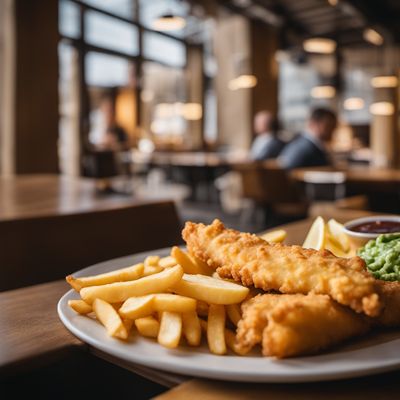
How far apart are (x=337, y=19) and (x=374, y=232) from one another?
1423 cm

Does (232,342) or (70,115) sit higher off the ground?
(70,115)

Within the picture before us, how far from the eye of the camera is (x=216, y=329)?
76 centimetres

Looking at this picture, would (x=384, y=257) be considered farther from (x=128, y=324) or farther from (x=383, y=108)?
(x=383, y=108)

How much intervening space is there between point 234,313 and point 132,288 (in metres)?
0.19

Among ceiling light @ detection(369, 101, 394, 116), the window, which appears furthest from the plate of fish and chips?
ceiling light @ detection(369, 101, 394, 116)

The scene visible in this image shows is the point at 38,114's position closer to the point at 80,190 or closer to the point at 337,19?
the point at 80,190

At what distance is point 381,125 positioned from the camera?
53.1ft

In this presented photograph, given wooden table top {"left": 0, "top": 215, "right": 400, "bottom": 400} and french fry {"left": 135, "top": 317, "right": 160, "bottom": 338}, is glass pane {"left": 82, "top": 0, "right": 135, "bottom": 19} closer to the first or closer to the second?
wooden table top {"left": 0, "top": 215, "right": 400, "bottom": 400}

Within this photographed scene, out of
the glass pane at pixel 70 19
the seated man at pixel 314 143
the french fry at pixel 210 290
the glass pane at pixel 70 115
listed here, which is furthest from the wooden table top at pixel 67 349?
the glass pane at pixel 70 19

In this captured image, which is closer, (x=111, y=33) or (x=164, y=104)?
(x=111, y=33)

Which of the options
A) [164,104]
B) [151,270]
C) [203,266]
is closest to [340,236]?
[203,266]

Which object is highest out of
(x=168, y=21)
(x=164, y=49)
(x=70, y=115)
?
(x=164, y=49)

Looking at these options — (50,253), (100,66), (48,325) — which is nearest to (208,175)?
(100,66)

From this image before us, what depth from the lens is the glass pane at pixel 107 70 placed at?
14.7 meters
